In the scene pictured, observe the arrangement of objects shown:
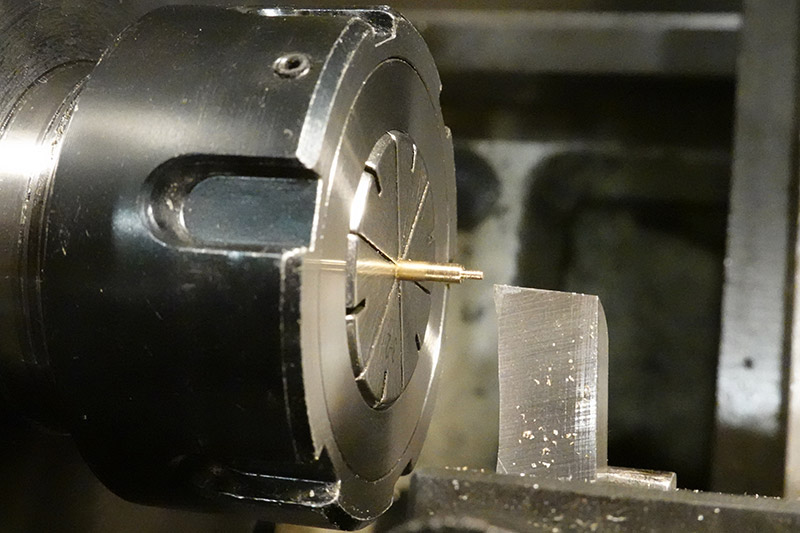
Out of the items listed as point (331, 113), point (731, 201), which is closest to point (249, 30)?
point (331, 113)

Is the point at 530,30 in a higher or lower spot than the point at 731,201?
higher

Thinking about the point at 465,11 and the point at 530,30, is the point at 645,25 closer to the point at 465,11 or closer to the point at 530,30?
the point at 530,30

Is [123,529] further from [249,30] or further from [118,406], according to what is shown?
[249,30]

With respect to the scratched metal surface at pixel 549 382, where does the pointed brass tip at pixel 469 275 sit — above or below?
above

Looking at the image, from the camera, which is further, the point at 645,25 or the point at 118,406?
the point at 645,25

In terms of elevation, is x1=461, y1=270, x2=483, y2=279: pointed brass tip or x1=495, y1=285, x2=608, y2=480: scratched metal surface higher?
x1=461, y1=270, x2=483, y2=279: pointed brass tip

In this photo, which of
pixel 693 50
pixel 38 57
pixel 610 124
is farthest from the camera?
pixel 610 124

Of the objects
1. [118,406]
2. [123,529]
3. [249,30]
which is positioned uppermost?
[249,30]

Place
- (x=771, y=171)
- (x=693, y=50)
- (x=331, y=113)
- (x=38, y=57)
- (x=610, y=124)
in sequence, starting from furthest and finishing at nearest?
(x=610, y=124) < (x=693, y=50) < (x=771, y=171) < (x=38, y=57) < (x=331, y=113)
